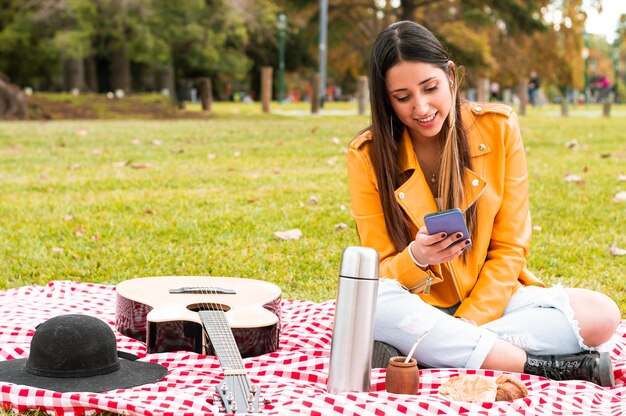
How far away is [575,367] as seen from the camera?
2.97 metres

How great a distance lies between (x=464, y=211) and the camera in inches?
125

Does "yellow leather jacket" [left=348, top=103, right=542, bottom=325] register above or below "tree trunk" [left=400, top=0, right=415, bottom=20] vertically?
below

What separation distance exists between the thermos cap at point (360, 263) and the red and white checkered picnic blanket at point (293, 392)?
→ 0.35m

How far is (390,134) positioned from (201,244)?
2270 mm

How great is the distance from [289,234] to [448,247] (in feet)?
8.81

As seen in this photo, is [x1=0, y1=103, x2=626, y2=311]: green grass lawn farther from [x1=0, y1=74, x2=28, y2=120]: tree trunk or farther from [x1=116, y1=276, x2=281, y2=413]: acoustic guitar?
[x1=0, y1=74, x2=28, y2=120]: tree trunk

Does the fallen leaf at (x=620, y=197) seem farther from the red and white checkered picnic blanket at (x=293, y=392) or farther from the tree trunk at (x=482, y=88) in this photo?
the tree trunk at (x=482, y=88)

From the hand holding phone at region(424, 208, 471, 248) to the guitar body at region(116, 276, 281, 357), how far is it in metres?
0.79

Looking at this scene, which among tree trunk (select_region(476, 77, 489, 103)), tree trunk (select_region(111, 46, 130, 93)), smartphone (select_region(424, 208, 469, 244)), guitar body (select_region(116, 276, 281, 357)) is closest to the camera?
smartphone (select_region(424, 208, 469, 244))

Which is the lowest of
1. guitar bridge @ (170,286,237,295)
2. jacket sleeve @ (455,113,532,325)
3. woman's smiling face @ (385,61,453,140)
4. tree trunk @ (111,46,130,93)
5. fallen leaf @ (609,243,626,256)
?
fallen leaf @ (609,243,626,256)

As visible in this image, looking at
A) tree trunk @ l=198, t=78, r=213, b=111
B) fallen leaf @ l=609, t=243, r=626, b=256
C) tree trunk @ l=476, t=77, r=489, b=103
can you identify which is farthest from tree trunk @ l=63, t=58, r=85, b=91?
fallen leaf @ l=609, t=243, r=626, b=256

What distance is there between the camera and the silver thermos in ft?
8.43

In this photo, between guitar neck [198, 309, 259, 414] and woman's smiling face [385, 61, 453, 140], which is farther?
woman's smiling face [385, 61, 453, 140]

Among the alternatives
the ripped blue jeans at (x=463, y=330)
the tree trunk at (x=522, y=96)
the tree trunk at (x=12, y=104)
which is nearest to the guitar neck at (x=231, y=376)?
the ripped blue jeans at (x=463, y=330)
